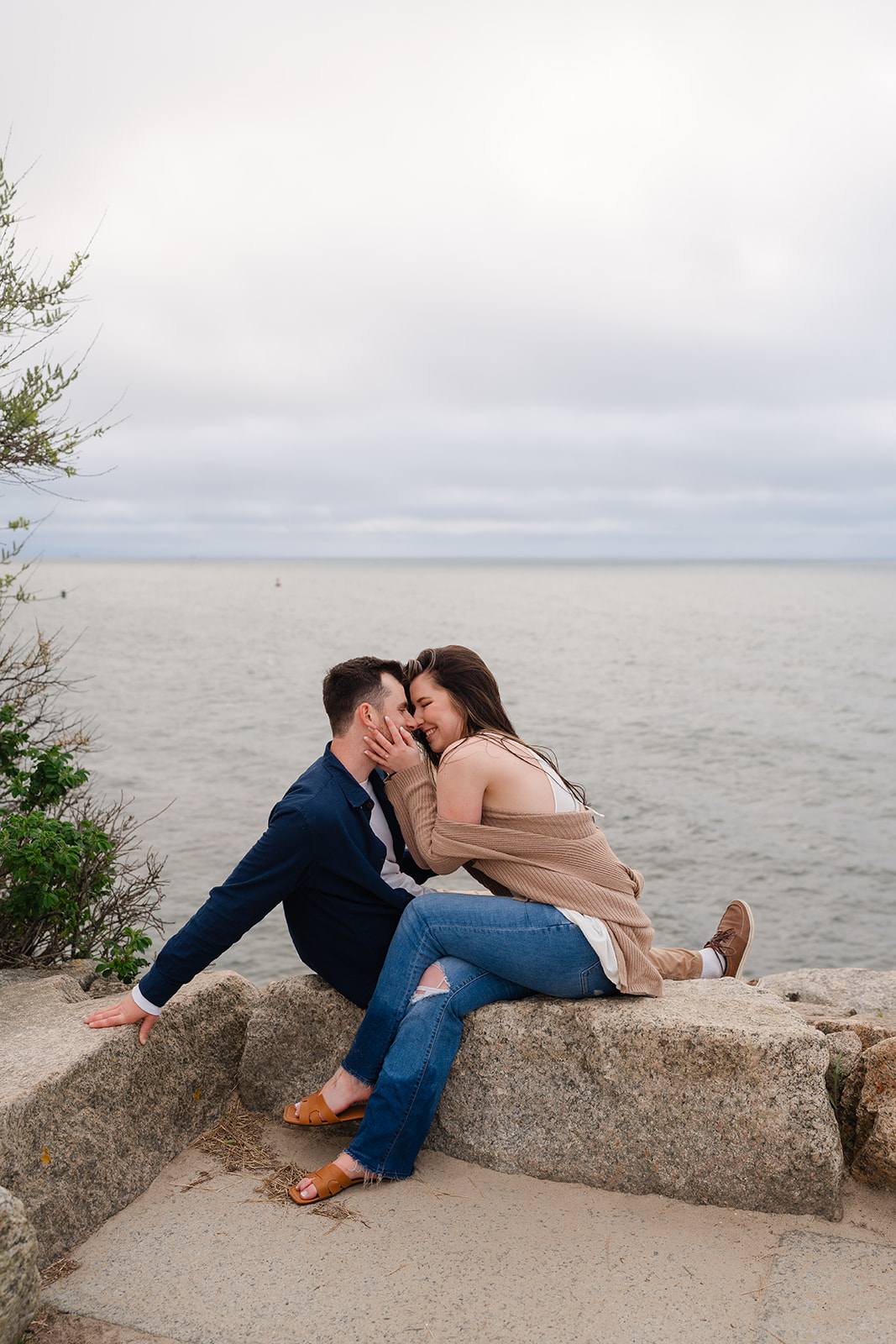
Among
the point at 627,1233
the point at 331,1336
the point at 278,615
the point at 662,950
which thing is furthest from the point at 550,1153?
the point at 278,615

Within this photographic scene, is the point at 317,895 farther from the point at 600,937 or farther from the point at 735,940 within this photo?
the point at 735,940

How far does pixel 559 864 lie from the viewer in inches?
154

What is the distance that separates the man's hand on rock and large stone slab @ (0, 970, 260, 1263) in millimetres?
29

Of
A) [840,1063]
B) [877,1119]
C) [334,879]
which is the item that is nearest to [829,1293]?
[877,1119]

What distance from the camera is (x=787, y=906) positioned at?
1317 cm

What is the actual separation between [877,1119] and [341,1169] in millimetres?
1956

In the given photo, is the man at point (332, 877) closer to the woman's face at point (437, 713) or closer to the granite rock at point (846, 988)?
the woman's face at point (437, 713)

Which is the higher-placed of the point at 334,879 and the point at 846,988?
the point at 334,879

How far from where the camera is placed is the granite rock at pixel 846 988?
6.70 m

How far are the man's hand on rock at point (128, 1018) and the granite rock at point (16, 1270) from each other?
988 mm

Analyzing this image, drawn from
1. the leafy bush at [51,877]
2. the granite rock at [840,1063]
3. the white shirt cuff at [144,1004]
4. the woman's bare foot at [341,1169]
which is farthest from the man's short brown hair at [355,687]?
the granite rock at [840,1063]

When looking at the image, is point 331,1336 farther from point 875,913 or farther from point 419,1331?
point 875,913

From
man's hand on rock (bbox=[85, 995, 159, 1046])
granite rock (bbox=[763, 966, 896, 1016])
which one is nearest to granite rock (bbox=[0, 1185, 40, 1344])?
man's hand on rock (bbox=[85, 995, 159, 1046])

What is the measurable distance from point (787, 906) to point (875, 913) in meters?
1.10
